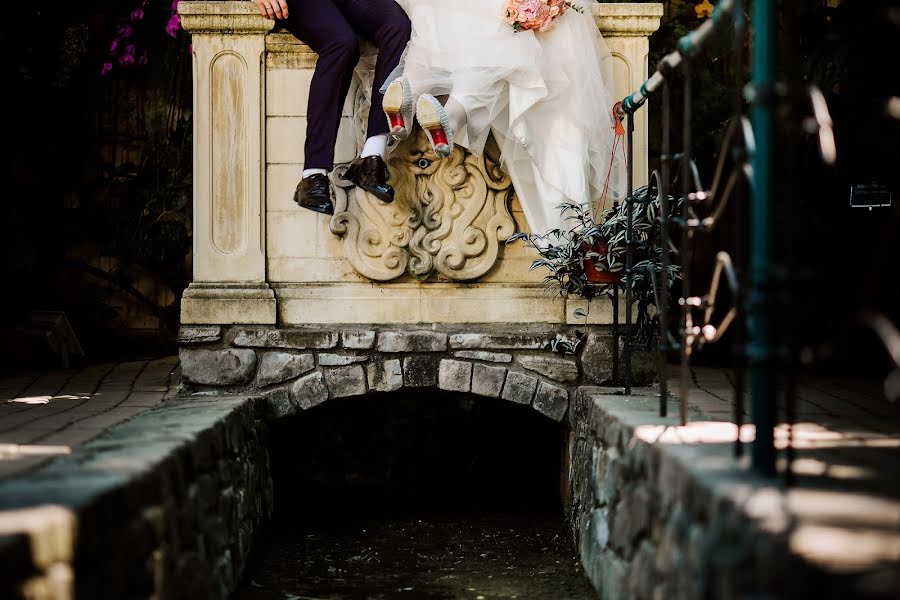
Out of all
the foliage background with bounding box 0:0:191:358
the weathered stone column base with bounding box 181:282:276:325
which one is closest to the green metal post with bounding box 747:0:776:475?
the weathered stone column base with bounding box 181:282:276:325

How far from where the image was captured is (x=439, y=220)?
463 cm

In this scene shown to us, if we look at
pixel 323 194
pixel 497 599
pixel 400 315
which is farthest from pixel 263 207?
pixel 497 599

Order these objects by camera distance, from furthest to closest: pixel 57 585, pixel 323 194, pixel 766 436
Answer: pixel 323 194, pixel 766 436, pixel 57 585

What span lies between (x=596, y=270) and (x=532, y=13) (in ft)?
3.82

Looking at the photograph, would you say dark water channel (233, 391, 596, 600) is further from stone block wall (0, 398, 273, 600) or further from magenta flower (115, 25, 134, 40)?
magenta flower (115, 25, 134, 40)

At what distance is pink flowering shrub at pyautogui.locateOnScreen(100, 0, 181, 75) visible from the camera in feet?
20.8

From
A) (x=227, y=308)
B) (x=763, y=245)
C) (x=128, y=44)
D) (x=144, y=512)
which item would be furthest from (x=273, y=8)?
(x=763, y=245)

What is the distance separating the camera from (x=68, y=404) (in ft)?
13.4

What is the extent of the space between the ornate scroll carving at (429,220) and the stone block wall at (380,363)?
0.32 metres

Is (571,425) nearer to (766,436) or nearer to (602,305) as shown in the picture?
(602,305)

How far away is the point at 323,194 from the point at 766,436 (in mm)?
2750

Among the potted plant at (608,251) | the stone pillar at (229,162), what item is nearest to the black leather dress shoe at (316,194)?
the stone pillar at (229,162)

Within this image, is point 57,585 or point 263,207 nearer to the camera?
point 57,585

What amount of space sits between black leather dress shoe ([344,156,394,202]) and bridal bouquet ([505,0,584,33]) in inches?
33.2
